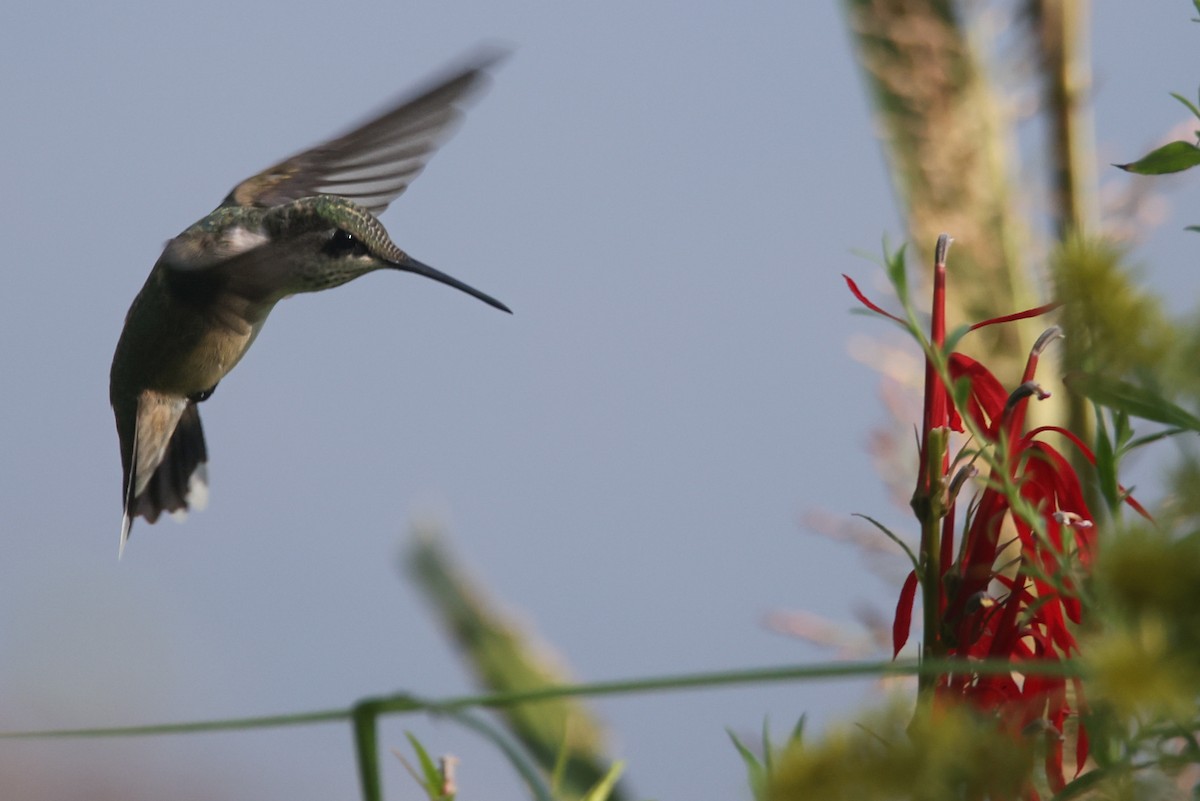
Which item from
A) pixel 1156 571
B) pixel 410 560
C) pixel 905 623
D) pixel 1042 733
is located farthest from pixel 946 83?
pixel 1156 571

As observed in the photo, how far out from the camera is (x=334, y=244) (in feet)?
3.19

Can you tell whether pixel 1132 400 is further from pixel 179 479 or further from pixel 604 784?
pixel 179 479

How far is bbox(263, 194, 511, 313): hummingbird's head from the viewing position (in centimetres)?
97

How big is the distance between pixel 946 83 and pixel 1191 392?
1358 mm

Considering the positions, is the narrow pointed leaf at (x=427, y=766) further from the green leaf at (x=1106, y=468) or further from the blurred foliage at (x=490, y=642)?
the blurred foliage at (x=490, y=642)

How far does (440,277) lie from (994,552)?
58cm

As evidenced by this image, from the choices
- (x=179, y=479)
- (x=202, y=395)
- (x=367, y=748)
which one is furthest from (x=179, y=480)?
(x=367, y=748)

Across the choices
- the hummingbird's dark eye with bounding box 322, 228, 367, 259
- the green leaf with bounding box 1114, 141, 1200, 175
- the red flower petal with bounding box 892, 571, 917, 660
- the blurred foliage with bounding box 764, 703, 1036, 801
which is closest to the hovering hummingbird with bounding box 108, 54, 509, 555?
the hummingbird's dark eye with bounding box 322, 228, 367, 259

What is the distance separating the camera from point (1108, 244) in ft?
1.00

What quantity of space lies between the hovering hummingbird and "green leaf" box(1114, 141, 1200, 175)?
560mm

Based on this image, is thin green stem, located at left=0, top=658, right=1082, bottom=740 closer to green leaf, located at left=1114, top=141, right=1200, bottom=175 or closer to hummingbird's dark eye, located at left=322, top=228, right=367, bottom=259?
green leaf, located at left=1114, top=141, right=1200, bottom=175

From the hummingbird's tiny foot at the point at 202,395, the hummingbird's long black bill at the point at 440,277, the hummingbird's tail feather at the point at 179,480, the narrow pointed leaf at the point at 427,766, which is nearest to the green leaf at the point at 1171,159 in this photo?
the narrow pointed leaf at the point at 427,766

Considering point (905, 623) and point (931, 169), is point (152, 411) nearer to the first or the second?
point (905, 623)

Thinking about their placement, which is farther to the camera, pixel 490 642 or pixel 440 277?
pixel 490 642
